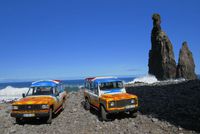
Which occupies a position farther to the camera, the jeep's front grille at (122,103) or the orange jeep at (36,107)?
the orange jeep at (36,107)

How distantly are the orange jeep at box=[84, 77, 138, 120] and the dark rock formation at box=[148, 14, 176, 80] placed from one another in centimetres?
7392

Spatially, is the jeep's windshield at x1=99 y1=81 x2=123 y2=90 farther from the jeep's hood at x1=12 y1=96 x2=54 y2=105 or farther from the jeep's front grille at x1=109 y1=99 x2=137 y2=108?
the jeep's hood at x1=12 y1=96 x2=54 y2=105

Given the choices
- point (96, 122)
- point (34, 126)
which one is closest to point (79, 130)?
point (96, 122)

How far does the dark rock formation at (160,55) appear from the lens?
8844 centimetres

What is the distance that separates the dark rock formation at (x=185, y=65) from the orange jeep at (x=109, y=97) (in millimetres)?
74709

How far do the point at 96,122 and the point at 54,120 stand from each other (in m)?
2.94

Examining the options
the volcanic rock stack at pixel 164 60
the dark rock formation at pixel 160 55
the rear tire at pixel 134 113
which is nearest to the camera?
the rear tire at pixel 134 113

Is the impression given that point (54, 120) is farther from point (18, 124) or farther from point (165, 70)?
point (165, 70)

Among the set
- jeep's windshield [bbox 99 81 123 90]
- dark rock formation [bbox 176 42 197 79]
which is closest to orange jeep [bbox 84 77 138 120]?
A: jeep's windshield [bbox 99 81 123 90]

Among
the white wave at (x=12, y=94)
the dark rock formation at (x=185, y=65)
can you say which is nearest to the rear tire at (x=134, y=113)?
the white wave at (x=12, y=94)

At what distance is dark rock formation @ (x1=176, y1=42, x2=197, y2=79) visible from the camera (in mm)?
88000

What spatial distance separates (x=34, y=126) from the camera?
44.3ft

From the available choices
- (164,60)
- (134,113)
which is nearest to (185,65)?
(164,60)

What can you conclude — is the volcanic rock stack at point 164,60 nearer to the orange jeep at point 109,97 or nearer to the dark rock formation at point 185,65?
the dark rock formation at point 185,65
